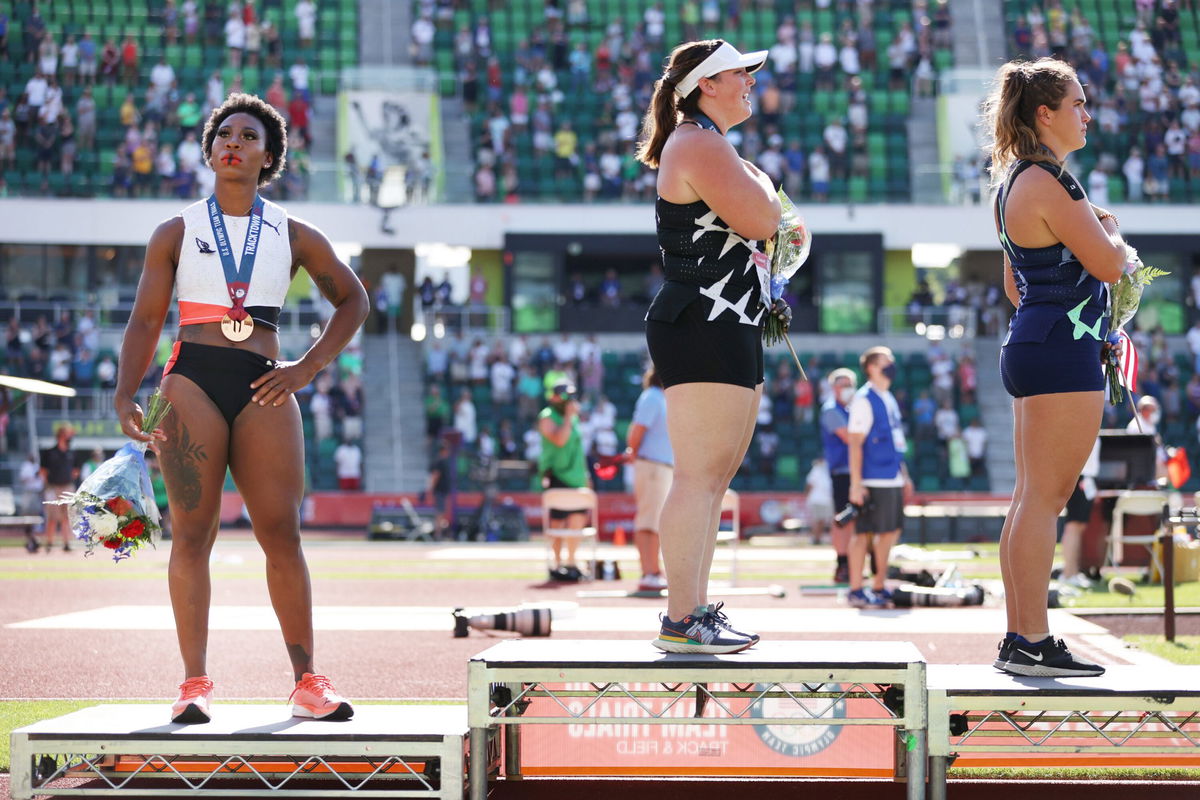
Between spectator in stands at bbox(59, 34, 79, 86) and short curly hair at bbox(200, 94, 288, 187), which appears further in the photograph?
spectator in stands at bbox(59, 34, 79, 86)

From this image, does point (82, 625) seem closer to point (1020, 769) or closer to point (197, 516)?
point (197, 516)

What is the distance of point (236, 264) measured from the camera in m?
4.98

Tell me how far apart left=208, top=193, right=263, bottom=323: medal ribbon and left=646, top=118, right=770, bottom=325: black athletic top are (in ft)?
4.41

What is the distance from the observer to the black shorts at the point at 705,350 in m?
4.88

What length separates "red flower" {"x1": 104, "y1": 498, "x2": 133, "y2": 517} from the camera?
4.95 m

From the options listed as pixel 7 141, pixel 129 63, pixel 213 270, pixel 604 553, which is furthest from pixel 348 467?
pixel 213 270

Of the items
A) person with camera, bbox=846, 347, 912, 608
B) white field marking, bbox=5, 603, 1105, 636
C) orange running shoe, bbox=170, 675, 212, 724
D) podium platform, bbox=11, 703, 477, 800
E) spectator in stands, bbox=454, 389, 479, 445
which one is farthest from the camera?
spectator in stands, bbox=454, 389, 479, 445

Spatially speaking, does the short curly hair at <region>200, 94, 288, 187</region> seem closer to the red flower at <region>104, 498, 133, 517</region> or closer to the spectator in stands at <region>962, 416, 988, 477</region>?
the red flower at <region>104, 498, 133, 517</region>

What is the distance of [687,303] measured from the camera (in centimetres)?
491

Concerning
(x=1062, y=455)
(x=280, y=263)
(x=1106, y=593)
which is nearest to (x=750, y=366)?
(x=1062, y=455)

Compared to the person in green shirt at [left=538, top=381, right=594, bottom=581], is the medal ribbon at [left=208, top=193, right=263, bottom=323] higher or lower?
higher

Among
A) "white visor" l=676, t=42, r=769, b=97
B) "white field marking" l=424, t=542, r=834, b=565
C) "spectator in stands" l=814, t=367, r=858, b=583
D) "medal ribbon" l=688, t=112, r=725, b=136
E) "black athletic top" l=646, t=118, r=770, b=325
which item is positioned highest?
"white visor" l=676, t=42, r=769, b=97

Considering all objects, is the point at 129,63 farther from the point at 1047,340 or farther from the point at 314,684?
the point at 1047,340

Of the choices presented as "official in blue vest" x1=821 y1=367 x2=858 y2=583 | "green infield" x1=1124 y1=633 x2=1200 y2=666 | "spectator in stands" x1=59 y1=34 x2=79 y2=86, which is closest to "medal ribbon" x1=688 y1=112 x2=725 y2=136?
"green infield" x1=1124 y1=633 x2=1200 y2=666
